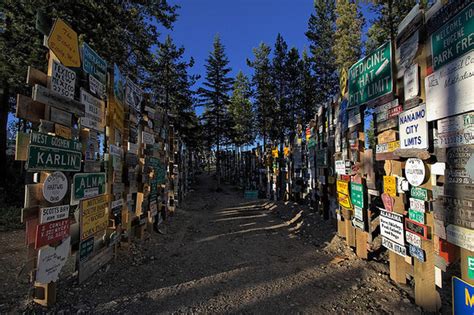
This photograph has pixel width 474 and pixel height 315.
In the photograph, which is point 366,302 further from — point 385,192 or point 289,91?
point 289,91

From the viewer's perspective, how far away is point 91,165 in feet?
14.5

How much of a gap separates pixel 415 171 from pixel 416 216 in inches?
23.3

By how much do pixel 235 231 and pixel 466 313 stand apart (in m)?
5.64

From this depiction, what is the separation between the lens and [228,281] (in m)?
4.20

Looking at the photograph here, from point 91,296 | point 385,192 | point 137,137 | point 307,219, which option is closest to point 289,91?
point 307,219

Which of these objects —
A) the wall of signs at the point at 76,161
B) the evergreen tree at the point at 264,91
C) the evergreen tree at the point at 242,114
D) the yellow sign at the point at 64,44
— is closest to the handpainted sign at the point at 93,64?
the wall of signs at the point at 76,161

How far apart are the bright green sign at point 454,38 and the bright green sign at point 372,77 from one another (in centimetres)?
92

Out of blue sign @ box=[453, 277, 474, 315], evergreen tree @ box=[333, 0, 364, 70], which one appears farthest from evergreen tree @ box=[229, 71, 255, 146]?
blue sign @ box=[453, 277, 474, 315]

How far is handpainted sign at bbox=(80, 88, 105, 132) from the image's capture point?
4.22m

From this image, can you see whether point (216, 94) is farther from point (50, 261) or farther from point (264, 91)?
point (50, 261)

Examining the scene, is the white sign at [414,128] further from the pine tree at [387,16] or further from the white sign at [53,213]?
the pine tree at [387,16]

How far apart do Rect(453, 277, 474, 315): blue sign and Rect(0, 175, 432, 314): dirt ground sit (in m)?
0.78

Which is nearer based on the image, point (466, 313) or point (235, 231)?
point (466, 313)

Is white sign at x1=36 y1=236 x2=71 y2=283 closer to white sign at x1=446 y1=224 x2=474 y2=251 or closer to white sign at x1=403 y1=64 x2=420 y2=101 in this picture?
white sign at x1=446 y1=224 x2=474 y2=251
